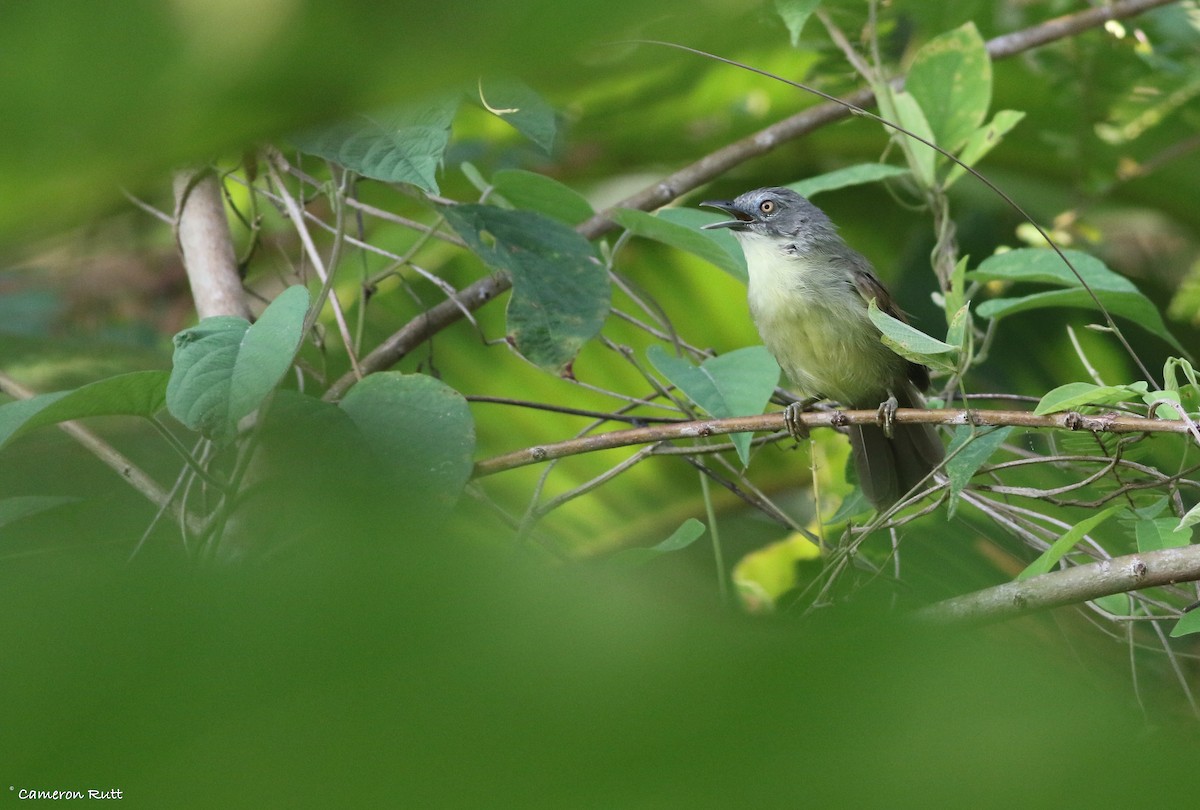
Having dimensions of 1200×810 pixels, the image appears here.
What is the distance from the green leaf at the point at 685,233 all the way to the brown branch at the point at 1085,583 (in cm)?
117

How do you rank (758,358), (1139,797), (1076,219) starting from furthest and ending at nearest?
(1076,219) < (758,358) < (1139,797)

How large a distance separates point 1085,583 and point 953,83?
176 cm

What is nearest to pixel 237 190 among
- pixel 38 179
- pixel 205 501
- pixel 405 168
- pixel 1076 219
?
pixel 205 501

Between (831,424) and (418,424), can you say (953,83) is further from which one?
(418,424)

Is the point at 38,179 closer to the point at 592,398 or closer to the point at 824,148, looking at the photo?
the point at 592,398

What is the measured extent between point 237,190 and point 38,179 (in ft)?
15.4

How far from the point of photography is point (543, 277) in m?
2.32

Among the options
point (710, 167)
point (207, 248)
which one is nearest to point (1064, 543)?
point (710, 167)

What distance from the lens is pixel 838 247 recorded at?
3.98 metres

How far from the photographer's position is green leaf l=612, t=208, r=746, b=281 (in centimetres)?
253

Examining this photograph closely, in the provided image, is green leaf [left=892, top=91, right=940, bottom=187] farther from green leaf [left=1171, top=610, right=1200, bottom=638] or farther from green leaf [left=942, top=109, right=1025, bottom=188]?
green leaf [left=1171, top=610, right=1200, bottom=638]

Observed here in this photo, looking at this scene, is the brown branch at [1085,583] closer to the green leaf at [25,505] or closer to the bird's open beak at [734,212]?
the green leaf at [25,505]

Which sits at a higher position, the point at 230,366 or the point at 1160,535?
the point at 230,366

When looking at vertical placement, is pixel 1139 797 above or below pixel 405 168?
above
